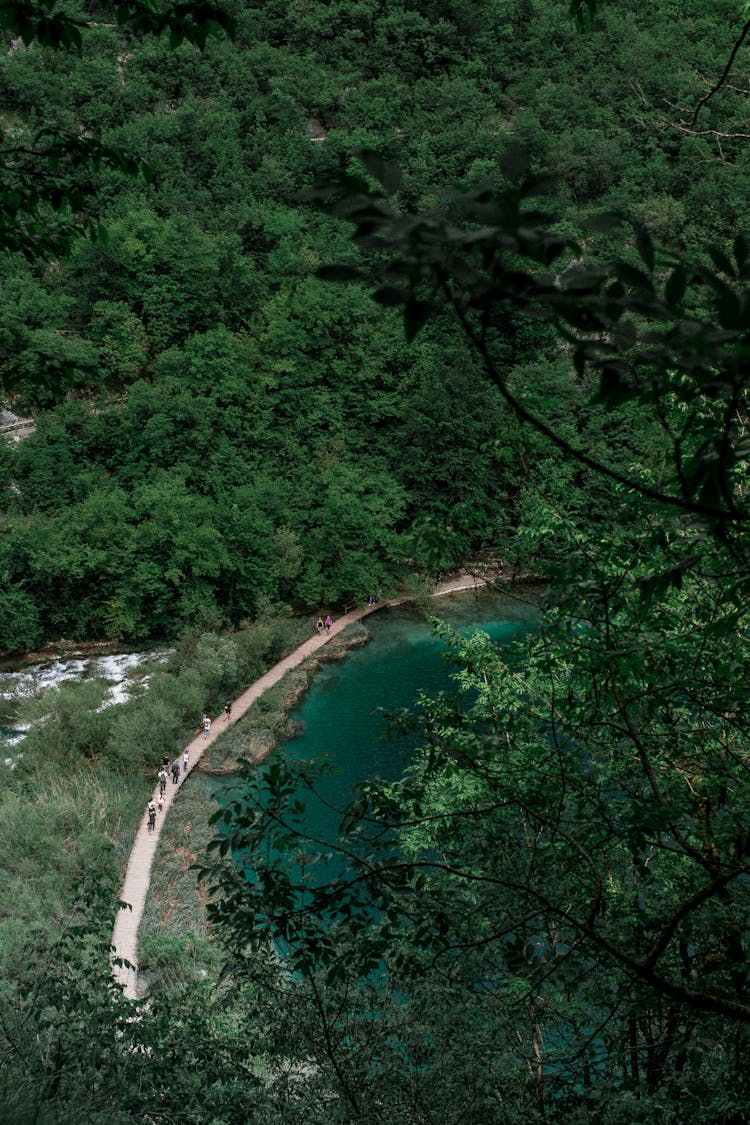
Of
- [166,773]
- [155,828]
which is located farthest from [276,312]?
[155,828]

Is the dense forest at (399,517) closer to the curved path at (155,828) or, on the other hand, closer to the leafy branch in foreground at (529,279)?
the leafy branch in foreground at (529,279)

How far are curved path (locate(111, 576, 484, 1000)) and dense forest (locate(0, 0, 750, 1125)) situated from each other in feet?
1.18

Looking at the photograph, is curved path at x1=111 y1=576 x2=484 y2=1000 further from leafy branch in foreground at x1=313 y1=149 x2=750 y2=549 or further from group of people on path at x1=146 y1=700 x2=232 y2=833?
leafy branch in foreground at x1=313 y1=149 x2=750 y2=549

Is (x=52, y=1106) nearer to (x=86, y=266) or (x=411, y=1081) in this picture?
(x=411, y=1081)

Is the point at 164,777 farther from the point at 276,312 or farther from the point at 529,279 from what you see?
the point at 276,312

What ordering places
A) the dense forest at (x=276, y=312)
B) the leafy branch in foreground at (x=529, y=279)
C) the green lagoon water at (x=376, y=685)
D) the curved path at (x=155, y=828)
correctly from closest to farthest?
the leafy branch in foreground at (x=529, y=279), the curved path at (x=155, y=828), the green lagoon water at (x=376, y=685), the dense forest at (x=276, y=312)

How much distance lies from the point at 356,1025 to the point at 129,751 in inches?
330

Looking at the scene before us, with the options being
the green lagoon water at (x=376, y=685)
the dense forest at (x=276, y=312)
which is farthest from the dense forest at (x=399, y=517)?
the green lagoon water at (x=376, y=685)

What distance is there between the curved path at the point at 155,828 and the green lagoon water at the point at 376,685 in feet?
1.50

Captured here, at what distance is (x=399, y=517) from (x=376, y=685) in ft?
12.9

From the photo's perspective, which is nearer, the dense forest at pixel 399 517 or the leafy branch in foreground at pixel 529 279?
the leafy branch in foreground at pixel 529 279

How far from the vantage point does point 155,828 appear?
10.7 meters

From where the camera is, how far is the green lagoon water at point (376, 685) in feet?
39.8

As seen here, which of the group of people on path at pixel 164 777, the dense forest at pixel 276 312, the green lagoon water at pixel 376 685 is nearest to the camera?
the group of people on path at pixel 164 777
